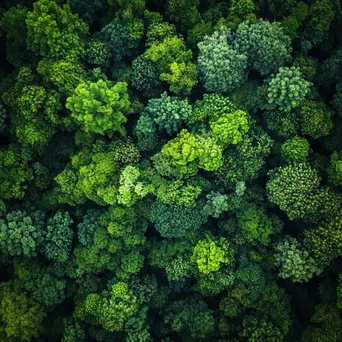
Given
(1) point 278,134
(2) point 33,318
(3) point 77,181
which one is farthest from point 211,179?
(2) point 33,318

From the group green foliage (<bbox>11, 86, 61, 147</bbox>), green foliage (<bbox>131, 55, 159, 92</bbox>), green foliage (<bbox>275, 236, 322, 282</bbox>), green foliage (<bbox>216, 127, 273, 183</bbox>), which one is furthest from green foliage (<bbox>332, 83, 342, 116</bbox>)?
green foliage (<bbox>11, 86, 61, 147</bbox>)

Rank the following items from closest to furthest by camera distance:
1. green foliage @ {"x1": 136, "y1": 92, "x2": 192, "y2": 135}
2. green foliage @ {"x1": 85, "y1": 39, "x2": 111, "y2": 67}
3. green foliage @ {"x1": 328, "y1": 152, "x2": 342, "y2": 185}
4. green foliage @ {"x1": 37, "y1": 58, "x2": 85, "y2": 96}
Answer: green foliage @ {"x1": 328, "y1": 152, "x2": 342, "y2": 185}, green foliage @ {"x1": 37, "y1": 58, "x2": 85, "y2": 96}, green foliage @ {"x1": 136, "y1": 92, "x2": 192, "y2": 135}, green foliage @ {"x1": 85, "y1": 39, "x2": 111, "y2": 67}

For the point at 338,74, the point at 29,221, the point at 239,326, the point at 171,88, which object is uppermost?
the point at 338,74

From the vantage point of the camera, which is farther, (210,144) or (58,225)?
(58,225)

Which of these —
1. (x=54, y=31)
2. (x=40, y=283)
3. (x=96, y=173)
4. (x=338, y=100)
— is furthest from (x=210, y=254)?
(x=54, y=31)

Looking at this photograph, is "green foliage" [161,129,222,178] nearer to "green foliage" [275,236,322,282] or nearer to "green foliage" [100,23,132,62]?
"green foliage" [275,236,322,282]

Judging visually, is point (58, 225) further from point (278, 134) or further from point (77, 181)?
point (278, 134)

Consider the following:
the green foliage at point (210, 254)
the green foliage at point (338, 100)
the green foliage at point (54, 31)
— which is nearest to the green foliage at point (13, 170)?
the green foliage at point (54, 31)
